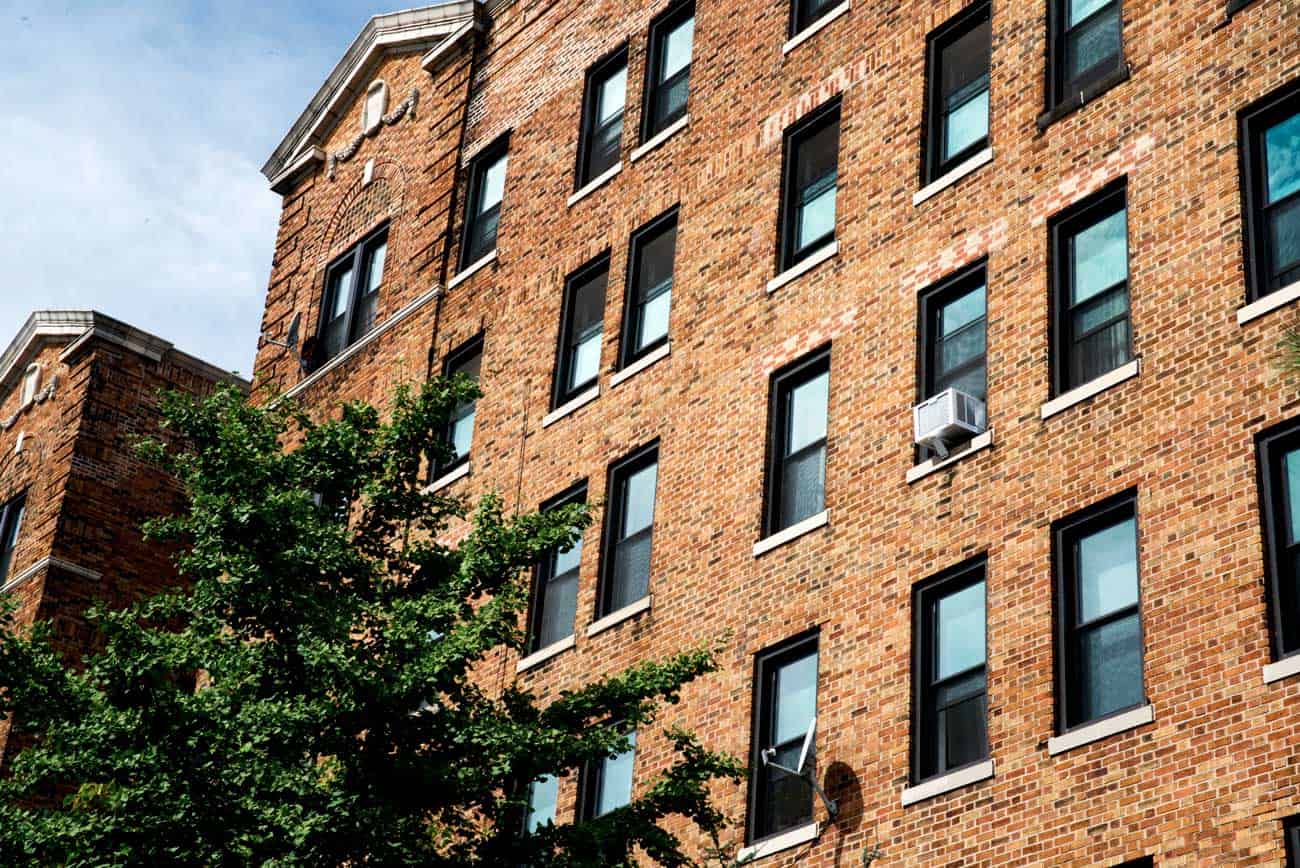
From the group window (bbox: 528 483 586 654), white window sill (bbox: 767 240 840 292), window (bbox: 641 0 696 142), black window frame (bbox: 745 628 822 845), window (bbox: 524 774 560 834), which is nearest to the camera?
black window frame (bbox: 745 628 822 845)

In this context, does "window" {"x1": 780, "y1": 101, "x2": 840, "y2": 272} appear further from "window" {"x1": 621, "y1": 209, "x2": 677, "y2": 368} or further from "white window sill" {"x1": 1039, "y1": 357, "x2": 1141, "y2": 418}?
"white window sill" {"x1": 1039, "y1": 357, "x2": 1141, "y2": 418}

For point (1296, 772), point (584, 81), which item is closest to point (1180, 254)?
point (1296, 772)

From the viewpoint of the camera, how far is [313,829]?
16.3 metres

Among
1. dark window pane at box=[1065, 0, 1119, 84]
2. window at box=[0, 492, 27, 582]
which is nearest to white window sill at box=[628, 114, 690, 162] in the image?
dark window pane at box=[1065, 0, 1119, 84]

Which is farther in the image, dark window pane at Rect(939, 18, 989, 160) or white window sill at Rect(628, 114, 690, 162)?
white window sill at Rect(628, 114, 690, 162)

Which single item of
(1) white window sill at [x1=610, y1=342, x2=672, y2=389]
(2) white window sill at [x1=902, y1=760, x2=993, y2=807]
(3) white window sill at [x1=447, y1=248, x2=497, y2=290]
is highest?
(3) white window sill at [x1=447, y1=248, x2=497, y2=290]

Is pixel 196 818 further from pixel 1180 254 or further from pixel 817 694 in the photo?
pixel 1180 254

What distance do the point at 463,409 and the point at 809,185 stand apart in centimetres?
675

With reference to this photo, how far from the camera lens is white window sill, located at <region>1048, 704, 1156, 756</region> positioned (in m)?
16.5

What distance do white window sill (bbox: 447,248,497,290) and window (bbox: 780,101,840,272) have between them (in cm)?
629

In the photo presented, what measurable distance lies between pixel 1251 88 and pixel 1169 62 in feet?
3.95

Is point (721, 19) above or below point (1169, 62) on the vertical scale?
above

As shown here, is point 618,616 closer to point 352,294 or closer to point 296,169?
point 352,294

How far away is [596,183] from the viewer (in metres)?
27.7
